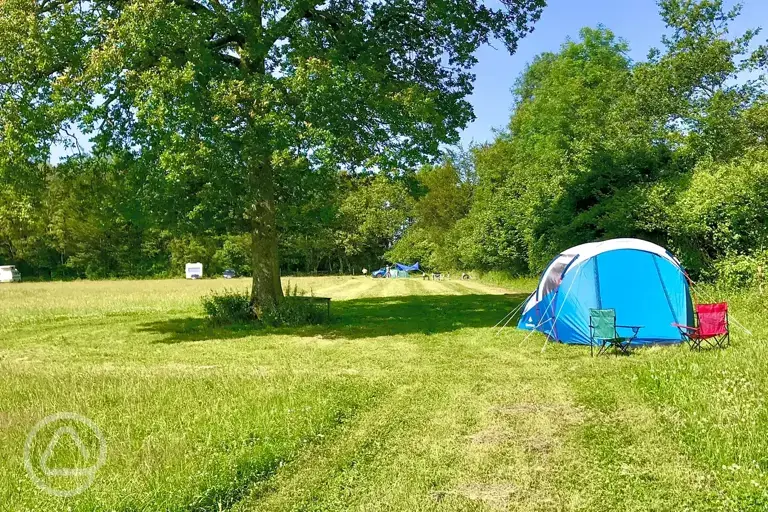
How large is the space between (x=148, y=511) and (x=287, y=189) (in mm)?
14292

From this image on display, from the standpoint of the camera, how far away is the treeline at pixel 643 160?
18125mm

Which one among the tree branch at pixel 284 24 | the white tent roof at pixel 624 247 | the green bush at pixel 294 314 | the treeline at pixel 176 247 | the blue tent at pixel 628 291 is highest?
the tree branch at pixel 284 24

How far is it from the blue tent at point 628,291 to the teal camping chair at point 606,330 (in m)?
0.66

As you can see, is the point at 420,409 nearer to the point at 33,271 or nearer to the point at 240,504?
the point at 240,504

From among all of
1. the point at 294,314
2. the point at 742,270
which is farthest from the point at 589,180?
the point at 294,314

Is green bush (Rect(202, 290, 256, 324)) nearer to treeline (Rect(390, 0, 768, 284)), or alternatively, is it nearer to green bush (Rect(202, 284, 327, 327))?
green bush (Rect(202, 284, 327, 327))

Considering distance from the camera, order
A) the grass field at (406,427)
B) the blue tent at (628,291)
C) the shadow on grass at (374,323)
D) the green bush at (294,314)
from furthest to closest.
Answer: the green bush at (294,314) → the shadow on grass at (374,323) → the blue tent at (628,291) → the grass field at (406,427)

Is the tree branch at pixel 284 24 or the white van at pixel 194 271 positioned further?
the white van at pixel 194 271

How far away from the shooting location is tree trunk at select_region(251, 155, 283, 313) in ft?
57.4

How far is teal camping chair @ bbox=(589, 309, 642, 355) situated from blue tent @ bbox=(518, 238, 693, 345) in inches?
25.9

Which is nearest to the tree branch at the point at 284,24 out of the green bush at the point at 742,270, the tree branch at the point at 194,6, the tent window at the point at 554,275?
the tree branch at the point at 194,6

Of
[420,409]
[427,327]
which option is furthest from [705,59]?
[420,409]
